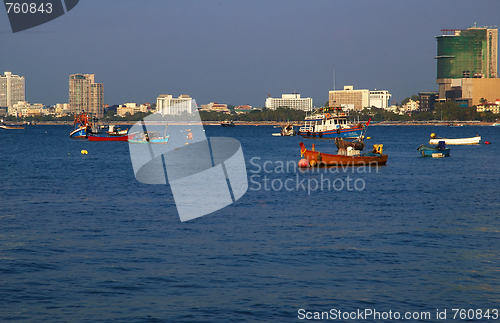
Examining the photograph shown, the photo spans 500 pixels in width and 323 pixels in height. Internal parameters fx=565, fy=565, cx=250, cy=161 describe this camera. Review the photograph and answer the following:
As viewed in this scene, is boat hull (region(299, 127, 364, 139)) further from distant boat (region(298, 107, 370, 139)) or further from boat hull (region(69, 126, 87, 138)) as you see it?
boat hull (region(69, 126, 87, 138))

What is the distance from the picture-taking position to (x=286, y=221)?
28609 mm

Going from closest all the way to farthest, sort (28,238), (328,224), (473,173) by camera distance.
Result: (28,238)
(328,224)
(473,173)

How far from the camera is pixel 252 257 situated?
2136 centimetres

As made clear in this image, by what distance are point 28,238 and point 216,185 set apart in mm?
20954

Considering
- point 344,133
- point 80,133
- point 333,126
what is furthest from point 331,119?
point 80,133

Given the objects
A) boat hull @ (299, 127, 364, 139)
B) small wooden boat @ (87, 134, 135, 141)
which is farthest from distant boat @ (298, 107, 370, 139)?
small wooden boat @ (87, 134, 135, 141)

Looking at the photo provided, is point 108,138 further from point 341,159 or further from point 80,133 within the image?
point 341,159

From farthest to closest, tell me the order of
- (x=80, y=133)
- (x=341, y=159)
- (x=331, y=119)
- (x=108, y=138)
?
(x=80, y=133)
(x=331, y=119)
(x=108, y=138)
(x=341, y=159)

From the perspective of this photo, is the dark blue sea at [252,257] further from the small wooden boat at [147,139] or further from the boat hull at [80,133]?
the boat hull at [80,133]

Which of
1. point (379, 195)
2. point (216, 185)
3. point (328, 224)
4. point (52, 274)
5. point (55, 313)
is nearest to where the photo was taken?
point (55, 313)

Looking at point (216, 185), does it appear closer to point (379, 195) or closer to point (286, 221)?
point (379, 195)

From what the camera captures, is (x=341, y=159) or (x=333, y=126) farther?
(x=333, y=126)

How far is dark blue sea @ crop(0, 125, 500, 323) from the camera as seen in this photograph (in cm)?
1644

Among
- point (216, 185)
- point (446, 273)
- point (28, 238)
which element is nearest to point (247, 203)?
point (216, 185)
